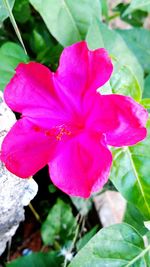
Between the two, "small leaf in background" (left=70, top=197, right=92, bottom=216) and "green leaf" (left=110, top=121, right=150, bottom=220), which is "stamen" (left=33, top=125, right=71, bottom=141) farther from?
"small leaf in background" (left=70, top=197, right=92, bottom=216)

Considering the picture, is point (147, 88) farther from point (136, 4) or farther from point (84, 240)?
point (84, 240)

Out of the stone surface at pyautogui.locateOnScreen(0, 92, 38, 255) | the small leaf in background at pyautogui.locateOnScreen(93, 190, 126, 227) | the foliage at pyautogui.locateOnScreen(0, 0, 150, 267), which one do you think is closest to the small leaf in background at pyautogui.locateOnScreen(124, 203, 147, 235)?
the foliage at pyautogui.locateOnScreen(0, 0, 150, 267)

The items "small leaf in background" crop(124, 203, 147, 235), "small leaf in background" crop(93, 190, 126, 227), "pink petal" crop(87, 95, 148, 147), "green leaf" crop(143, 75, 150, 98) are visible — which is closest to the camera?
"pink petal" crop(87, 95, 148, 147)

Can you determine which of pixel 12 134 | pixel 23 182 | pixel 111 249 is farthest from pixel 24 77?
pixel 111 249

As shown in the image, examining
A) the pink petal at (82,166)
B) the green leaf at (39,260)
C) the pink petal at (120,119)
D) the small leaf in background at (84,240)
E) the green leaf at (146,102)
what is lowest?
the small leaf in background at (84,240)

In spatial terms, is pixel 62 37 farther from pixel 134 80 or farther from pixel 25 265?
pixel 25 265

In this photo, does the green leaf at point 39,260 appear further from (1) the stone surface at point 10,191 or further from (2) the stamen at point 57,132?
(2) the stamen at point 57,132

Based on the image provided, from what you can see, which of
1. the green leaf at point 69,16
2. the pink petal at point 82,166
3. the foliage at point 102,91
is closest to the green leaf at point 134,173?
the foliage at point 102,91
